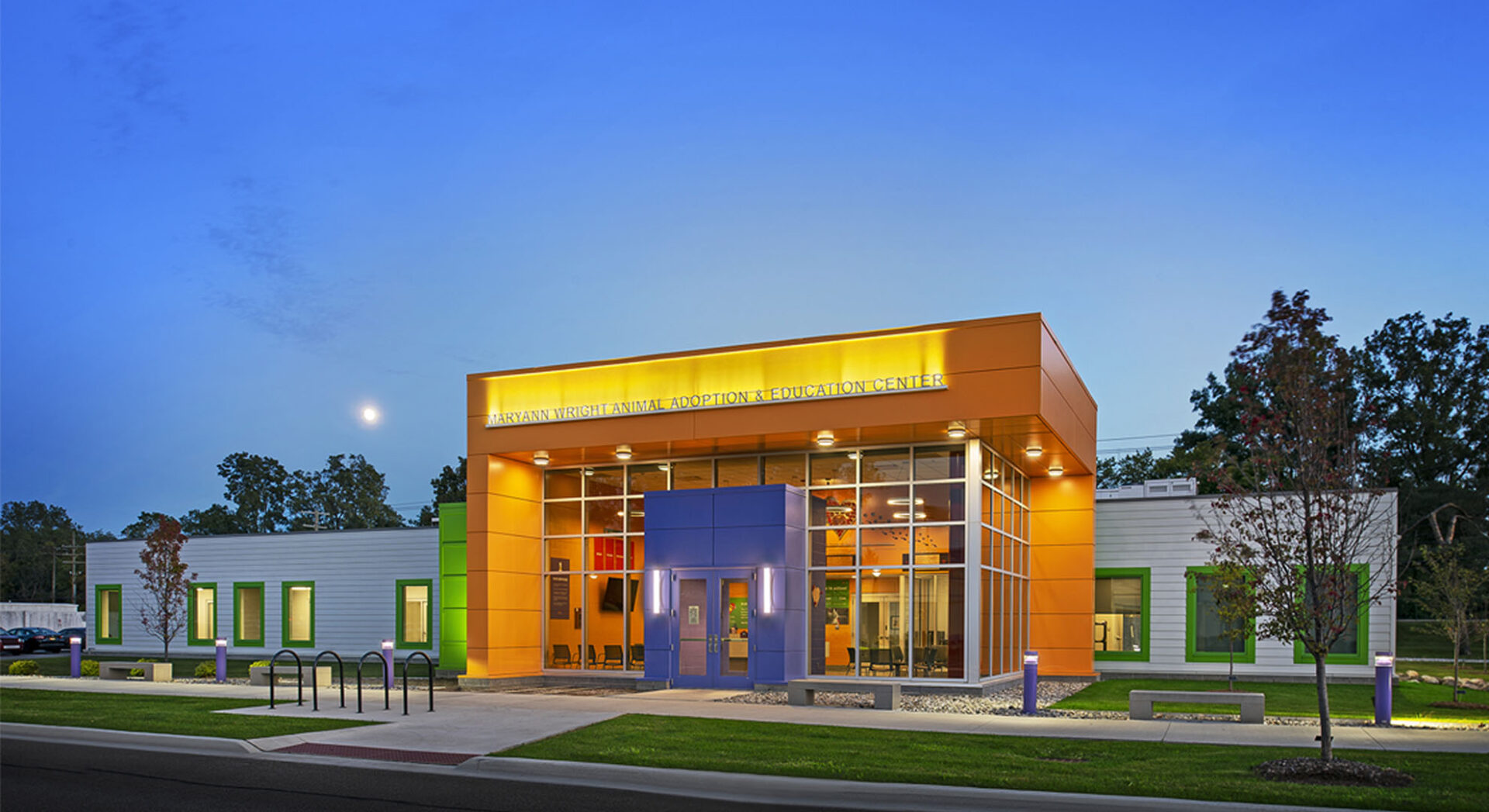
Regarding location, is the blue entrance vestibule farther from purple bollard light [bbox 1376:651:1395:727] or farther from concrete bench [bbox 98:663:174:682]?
concrete bench [bbox 98:663:174:682]

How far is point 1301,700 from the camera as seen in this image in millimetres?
20500

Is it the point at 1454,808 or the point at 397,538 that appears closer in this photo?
the point at 1454,808

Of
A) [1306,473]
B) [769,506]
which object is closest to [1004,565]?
[769,506]

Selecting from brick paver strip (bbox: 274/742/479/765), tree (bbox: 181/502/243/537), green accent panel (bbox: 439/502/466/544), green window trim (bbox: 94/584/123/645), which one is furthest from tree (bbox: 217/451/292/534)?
brick paver strip (bbox: 274/742/479/765)

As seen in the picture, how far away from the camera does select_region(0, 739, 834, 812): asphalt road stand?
1022 centimetres

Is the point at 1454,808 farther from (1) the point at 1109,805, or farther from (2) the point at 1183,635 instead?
(2) the point at 1183,635

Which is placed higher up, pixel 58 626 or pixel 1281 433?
pixel 1281 433

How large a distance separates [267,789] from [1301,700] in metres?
17.6

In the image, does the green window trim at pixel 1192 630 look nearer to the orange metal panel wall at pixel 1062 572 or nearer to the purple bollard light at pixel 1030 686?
the orange metal panel wall at pixel 1062 572

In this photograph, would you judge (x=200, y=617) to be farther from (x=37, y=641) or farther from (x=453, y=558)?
(x=37, y=641)

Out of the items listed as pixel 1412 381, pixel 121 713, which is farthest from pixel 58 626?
pixel 1412 381

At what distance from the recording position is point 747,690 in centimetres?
2112

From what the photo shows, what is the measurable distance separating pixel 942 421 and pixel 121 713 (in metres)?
14.0

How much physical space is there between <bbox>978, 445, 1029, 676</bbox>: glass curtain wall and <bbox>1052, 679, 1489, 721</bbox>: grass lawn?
5.97 ft
